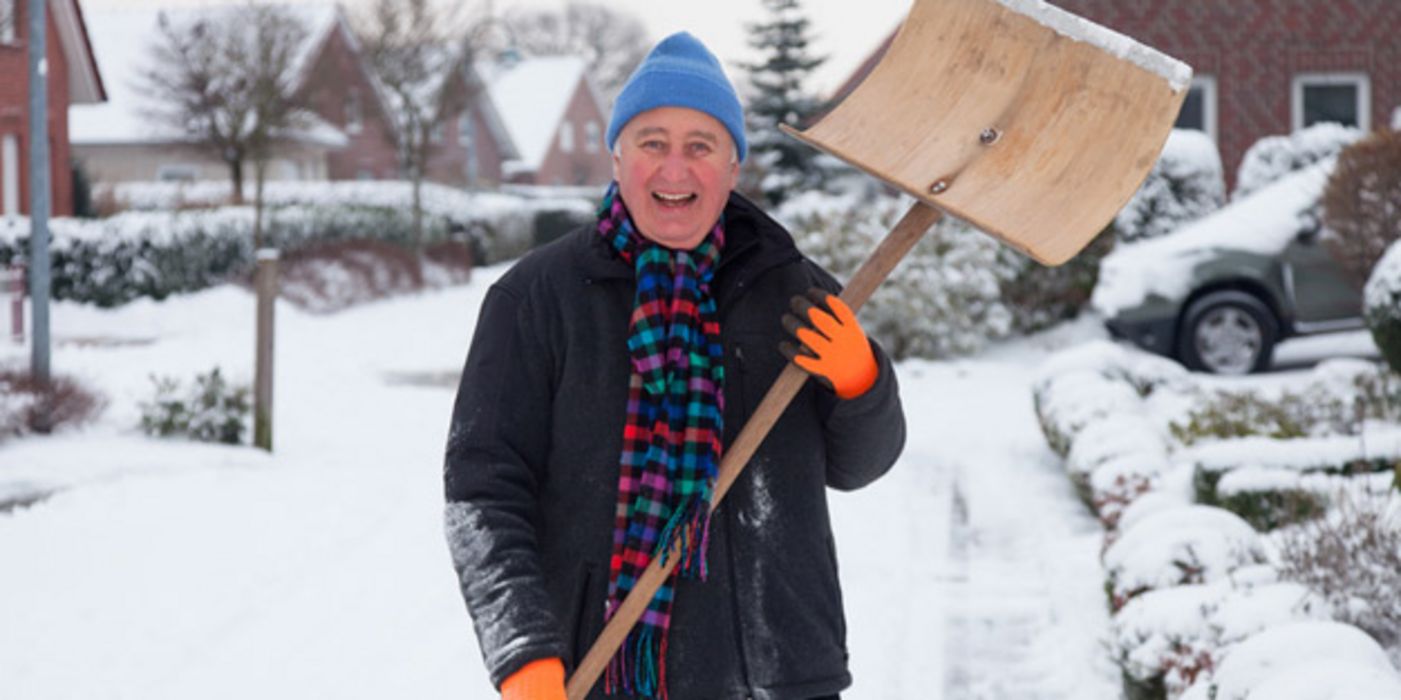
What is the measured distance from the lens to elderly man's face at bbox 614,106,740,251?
8.66 ft

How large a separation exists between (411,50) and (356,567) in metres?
26.6

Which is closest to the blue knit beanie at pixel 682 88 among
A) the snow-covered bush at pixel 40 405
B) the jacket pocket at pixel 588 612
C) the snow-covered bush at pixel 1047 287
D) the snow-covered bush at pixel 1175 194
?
the jacket pocket at pixel 588 612

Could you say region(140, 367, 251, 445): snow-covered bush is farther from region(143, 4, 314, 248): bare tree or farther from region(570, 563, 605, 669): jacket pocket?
region(143, 4, 314, 248): bare tree

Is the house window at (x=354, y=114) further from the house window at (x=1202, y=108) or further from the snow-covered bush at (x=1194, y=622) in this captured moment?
the snow-covered bush at (x=1194, y=622)

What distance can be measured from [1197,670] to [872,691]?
1.16m

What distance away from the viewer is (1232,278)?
12.0m

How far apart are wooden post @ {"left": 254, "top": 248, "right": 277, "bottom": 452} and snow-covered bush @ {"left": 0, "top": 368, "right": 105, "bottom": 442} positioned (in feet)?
3.53

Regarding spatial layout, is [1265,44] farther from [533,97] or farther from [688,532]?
[533,97]

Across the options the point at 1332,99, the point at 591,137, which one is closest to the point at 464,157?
the point at 591,137

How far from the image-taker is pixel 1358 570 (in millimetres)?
4715

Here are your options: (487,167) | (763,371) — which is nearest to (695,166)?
(763,371)

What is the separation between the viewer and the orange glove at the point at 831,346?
2.54m

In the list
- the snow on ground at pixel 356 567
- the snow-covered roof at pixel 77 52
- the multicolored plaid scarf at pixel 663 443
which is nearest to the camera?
the multicolored plaid scarf at pixel 663 443

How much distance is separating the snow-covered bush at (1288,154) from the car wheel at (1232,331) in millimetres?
3452
